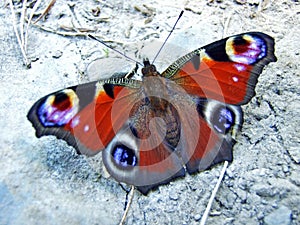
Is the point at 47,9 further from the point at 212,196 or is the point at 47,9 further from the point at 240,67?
the point at 212,196

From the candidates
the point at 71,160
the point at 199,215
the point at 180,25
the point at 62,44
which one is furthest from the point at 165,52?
the point at 199,215

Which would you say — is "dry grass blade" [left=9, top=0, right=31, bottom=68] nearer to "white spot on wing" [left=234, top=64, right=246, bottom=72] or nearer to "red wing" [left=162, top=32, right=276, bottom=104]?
"red wing" [left=162, top=32, right=276, bottom=104]

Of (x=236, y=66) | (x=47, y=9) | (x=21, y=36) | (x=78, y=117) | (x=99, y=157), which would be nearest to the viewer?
(x=78, y=117)

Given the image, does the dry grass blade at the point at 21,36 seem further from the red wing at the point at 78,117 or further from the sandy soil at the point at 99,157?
the red wing at the point at 78,117

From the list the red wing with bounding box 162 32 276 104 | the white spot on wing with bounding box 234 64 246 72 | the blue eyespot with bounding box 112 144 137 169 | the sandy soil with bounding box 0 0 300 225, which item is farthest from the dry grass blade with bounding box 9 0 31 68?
the white spot on wing with bounding box 234 64 246 72

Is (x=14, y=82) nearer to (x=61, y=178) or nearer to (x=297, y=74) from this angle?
(x=61, y=178)

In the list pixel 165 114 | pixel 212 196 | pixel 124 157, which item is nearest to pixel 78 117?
pixel 124 157
